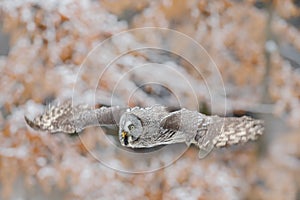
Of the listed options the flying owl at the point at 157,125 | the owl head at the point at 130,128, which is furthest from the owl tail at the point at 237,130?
the owl head at the point at 130,128

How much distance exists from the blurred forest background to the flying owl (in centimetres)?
2

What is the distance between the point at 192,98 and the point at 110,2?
0.25m

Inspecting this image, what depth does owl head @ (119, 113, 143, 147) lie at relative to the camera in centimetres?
95

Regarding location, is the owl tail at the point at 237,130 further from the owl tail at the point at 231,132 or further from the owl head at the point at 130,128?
the owl head at the point at 130,128

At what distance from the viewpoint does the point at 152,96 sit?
42.1 inches

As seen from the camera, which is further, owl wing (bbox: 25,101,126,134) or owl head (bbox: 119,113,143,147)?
owl wing (bbox: 25,101,126,134)

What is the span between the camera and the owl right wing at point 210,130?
3.23ft

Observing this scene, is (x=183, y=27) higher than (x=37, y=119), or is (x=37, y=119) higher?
(x=183, y=27)

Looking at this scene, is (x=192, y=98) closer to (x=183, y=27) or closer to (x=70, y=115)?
(x=183, y=27)

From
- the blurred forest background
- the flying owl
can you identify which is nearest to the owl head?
the flying owl

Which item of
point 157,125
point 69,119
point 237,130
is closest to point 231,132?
point 237,130

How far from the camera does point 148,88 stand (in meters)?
1.07

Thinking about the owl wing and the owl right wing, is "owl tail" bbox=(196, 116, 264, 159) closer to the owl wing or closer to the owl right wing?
the owl right wing

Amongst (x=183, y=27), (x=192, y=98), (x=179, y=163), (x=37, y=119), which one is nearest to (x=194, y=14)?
(x=183, y=27)
